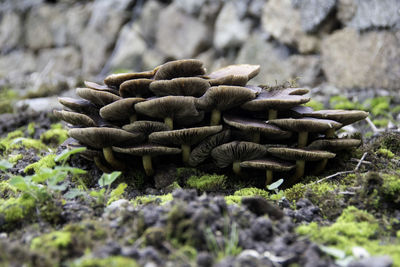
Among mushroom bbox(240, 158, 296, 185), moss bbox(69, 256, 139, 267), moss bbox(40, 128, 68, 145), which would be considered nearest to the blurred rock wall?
moss bbox(40, 128, 68, 145)

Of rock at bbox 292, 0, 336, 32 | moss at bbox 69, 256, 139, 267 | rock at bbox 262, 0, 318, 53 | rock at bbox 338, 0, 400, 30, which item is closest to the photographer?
moss at bbox 69, 256, 139, 267

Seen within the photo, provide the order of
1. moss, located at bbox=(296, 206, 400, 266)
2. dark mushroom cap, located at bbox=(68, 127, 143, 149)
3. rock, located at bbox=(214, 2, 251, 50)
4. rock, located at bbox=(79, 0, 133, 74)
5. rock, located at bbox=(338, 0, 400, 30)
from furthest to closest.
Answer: rock, located at bbox=(79, 0, 133, 74) < rock, located at bbox=(214, 2, 251, 50) < rock, located at bbox=(338, 0, 400, 30) < dark mushroom cap, located at bbox=(68, 127, 143, 149) < moss, located at bbox=(296, 206, 400, 266)

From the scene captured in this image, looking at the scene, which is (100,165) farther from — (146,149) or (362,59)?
(362,59)

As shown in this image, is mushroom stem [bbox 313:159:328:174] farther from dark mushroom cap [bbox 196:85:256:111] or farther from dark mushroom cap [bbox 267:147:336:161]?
dark mushroom cap [bbox 196:85:256:111]

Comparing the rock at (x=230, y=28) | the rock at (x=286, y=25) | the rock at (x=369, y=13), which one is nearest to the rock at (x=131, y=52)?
the rock at (x=230, y=28)

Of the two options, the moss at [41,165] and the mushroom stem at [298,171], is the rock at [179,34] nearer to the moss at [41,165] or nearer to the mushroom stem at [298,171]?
the moss at [41,165]

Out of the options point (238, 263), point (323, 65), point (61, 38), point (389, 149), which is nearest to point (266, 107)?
point (389, 149)

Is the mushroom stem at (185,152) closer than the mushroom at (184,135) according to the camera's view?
No
